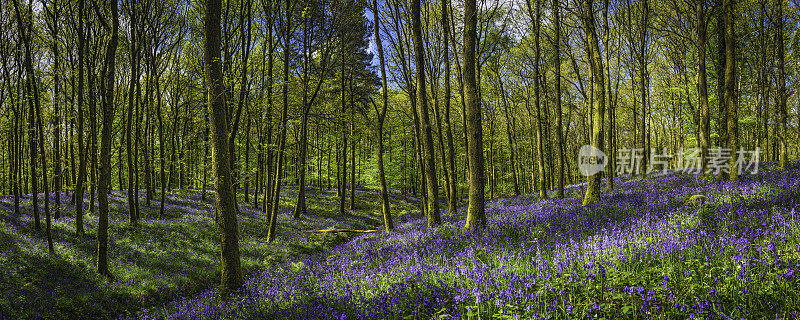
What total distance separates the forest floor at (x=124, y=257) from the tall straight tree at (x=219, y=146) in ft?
11.2

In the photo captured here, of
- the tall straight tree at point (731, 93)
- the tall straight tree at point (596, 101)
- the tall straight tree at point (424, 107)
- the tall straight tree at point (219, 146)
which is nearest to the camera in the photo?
the tall straight tree at point (219, 146)

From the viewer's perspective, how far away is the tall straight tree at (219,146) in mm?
6036

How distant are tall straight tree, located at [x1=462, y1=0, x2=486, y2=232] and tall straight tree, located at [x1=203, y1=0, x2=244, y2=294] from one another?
17.0 feet

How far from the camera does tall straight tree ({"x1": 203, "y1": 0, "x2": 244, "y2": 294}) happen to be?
6.04m

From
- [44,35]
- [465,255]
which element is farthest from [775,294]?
[44,35]

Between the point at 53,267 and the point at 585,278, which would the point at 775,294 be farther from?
the point at 53,267

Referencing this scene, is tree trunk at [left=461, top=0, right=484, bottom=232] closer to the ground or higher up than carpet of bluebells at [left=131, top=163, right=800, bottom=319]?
higher up

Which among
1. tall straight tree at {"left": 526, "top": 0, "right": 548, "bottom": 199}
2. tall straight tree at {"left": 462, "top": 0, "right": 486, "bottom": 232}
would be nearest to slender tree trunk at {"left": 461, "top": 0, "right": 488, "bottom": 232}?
tall straight tree at {"left": 462, "top": 0, "right": 486, "bottom": 232}

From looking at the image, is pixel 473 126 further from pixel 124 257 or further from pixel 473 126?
pixel 124 257

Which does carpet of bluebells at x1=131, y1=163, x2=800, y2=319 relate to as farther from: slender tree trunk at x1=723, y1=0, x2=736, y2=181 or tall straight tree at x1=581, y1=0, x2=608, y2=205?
slender tree trunk at x1=723, y1=0, x2=736, y2=181

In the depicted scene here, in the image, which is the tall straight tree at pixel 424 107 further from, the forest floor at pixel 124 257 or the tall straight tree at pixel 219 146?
the tall straight tree at pixel 219 146

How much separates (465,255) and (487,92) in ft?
70.3

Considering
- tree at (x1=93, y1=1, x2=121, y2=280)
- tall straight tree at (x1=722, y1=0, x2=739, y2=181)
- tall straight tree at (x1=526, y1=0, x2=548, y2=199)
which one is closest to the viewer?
tree at (x1=93, y1=1, x2=121, y2=280)

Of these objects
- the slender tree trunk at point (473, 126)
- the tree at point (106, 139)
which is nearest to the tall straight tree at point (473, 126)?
the slender tree trunk at point (473, 126)
